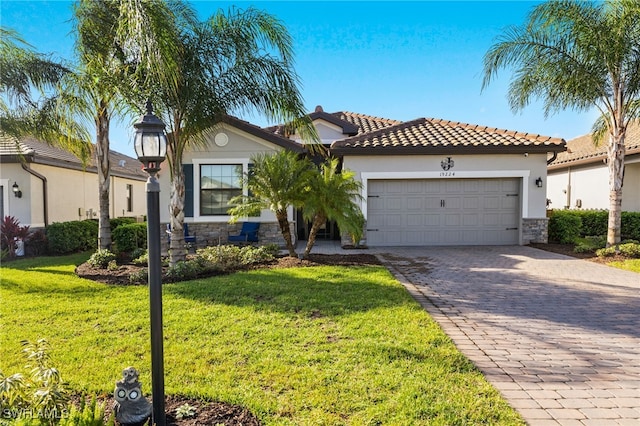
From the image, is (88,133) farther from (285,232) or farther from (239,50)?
(285,232)

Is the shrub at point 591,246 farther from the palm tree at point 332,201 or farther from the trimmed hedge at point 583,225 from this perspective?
the palm tree at point 332,201

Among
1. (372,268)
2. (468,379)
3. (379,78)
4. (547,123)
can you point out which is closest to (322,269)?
(372,268)

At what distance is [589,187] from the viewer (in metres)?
16.6

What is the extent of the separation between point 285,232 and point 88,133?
5649 millimetres

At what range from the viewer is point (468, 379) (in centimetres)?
349

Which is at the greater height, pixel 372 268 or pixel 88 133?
pixel 88 133

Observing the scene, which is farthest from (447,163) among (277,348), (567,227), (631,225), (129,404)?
(129,404)

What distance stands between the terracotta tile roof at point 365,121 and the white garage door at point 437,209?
4962mm

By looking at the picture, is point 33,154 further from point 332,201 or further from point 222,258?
point 332,201

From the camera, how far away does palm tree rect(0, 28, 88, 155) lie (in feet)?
28.1

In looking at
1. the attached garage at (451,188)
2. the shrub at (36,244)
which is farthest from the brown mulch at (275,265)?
the shrub at (36,244)

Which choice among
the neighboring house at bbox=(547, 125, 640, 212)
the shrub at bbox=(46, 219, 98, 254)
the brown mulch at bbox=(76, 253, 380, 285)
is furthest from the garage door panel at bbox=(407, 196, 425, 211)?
the shrub at bbox=(46, 219, 98, 254)

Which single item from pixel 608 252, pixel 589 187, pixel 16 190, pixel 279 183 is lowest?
pixel 608 252

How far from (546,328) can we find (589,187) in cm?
1511
